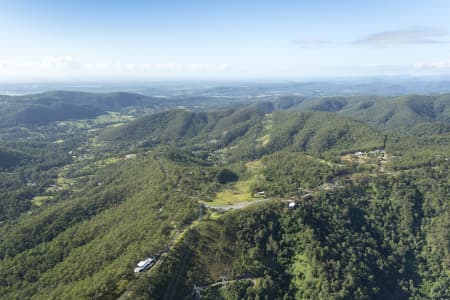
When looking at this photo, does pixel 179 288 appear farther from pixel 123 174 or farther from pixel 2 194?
pixel 2 194

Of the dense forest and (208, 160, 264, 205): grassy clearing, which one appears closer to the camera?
the dense forest

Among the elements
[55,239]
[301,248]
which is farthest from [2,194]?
[301,248]

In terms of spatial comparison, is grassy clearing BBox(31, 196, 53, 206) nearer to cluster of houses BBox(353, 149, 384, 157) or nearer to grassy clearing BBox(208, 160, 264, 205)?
grassy clearing BBox(208, 160, 264, 205)

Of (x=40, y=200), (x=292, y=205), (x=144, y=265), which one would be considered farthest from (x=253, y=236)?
(x=40, y=200)

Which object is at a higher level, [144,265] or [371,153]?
[371,153]

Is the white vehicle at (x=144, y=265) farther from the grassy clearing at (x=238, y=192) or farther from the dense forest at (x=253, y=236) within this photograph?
the grassy clearing at (x=238, y=192)

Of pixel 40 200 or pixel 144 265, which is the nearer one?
pixel 144 265

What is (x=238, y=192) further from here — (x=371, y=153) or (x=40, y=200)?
(x=40, y=200)

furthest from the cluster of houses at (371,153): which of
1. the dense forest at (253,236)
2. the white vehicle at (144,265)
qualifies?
the white vehicle at (144,265)

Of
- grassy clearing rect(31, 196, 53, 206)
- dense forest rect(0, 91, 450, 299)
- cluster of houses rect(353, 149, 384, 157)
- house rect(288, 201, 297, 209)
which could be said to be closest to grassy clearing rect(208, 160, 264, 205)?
dense forest rect(0, 91, 450, 299)
